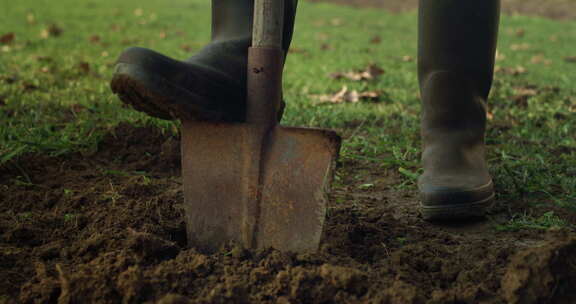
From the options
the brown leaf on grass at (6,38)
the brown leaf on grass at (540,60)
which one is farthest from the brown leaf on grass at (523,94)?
the brown leaf on grass at (6,38)

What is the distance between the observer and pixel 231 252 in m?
1.29

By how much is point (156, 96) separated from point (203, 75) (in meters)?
0.17

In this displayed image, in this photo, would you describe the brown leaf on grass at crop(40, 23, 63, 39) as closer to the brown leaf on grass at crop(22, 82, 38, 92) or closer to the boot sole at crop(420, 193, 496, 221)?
the brown leaf on grass at crop(22, 82, 38, 92)

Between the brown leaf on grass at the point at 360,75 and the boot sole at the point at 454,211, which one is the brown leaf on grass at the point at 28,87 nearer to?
the brown leaf on grass at the point at 360,75

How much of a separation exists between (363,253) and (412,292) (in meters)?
0.28

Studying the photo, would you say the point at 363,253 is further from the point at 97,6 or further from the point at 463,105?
the point at 97,6

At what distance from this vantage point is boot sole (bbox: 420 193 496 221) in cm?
156

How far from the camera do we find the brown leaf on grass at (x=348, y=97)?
3039 millimetres

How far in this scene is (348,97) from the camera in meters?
3.10

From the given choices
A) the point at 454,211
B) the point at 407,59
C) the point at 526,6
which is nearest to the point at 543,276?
the point at 454,211

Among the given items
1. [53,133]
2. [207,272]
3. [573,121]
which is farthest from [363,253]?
[573,121]

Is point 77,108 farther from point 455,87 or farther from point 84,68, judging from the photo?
point 455,87

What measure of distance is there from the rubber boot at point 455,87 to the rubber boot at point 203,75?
483 millimetres

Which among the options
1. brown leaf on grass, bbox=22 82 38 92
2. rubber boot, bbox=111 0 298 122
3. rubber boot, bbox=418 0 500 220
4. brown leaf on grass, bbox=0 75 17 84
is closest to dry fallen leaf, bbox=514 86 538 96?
rubber boot, bbox=418 0 500 220
